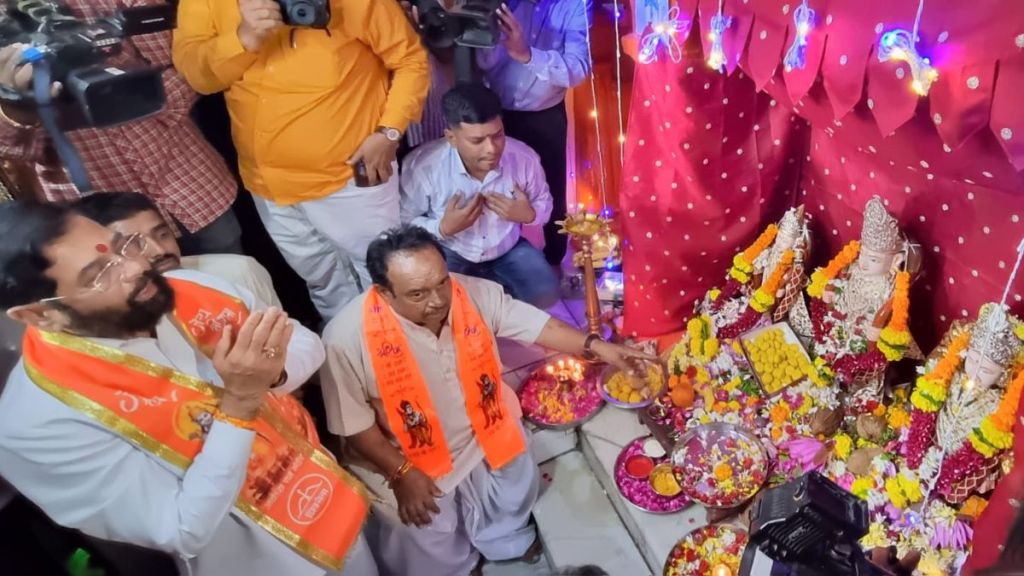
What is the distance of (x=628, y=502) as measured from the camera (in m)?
2.30

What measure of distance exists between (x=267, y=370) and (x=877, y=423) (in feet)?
5.48

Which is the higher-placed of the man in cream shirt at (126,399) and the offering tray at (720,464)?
the man in cream shirt at (126,399)

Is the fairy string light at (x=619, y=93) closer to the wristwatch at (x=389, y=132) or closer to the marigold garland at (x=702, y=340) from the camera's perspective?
the marigold garland at (x=702, y=340)

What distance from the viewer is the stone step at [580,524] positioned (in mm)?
2309

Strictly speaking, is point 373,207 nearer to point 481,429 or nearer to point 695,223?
point 481,429

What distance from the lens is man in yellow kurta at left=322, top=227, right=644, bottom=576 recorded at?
2.10m

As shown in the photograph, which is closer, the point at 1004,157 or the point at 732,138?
the point at 1004,157

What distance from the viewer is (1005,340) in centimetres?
170

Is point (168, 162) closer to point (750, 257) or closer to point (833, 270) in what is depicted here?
point (750, 257)

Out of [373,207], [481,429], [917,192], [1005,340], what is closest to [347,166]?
[373,207]

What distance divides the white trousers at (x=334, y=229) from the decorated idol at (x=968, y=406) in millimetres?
1769

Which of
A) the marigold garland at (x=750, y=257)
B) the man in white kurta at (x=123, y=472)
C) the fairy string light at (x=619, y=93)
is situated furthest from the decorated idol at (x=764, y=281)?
the man in white kurta at (x=123, y=472)

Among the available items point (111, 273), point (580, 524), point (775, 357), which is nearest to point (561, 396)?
point (580, 524)

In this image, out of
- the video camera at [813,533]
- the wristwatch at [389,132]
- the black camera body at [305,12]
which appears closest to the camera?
the video camera at [813,533]
